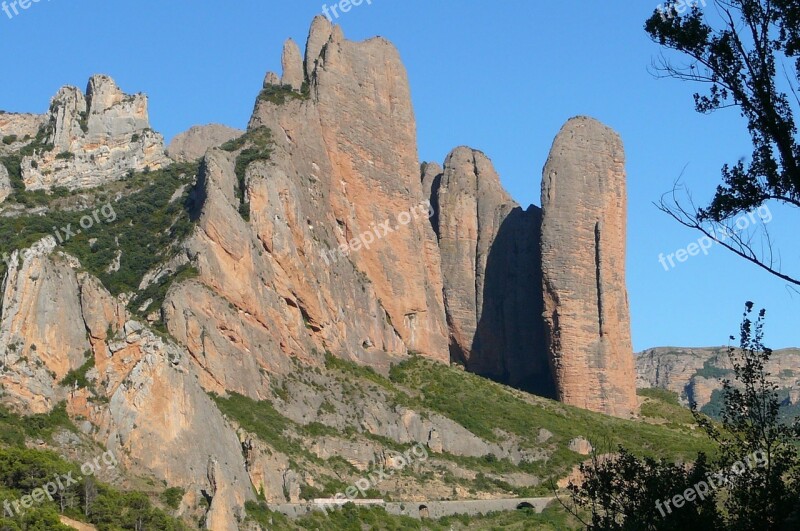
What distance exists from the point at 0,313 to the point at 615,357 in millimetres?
59456

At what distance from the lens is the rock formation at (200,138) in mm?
141375

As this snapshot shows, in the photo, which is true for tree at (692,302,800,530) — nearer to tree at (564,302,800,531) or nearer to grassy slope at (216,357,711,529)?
tree at (564,302,800,531)

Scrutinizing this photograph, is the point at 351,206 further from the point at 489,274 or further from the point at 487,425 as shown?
the point at 489,274

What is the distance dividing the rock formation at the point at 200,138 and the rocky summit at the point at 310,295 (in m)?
29.0

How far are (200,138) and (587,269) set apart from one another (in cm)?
5317

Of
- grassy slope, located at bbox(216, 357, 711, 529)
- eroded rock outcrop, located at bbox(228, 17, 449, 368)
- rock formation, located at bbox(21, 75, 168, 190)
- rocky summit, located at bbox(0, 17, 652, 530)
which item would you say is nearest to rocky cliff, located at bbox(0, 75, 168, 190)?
rock formation, located at bbox(21, 75, 168, 190)

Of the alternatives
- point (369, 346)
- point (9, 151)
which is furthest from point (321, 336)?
point (9, 151)

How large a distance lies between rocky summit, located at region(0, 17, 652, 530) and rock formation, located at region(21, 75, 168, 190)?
0.62 ft

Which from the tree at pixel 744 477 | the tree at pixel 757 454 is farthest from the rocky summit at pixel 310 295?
the tree at pixel 757 454

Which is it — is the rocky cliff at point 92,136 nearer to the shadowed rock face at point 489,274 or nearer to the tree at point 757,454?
the shadowed rock face at point 489,274

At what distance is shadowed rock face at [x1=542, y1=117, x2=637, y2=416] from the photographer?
344ft

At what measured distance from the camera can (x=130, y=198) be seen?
9531 cm

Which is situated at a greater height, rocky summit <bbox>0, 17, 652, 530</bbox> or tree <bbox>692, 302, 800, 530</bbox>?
rocky summit <bbox>0, 17, 652, 530</bbox>

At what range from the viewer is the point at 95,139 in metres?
104
